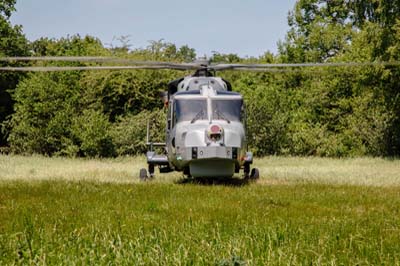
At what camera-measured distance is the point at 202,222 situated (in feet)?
20.1

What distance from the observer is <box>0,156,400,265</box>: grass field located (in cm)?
382

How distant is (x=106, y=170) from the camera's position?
19250mm

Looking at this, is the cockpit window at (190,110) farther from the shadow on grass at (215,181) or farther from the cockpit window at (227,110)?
the shadow on grass at (215,181)

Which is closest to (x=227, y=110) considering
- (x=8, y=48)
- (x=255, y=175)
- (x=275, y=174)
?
(x=255, y=175)

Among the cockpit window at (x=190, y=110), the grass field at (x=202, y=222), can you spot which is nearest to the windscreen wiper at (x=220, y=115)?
the cockpit window at (x=190, y=110)

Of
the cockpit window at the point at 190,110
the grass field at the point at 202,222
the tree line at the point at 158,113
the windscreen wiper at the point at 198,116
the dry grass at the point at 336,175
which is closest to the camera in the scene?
the grass field at the point at 202,222

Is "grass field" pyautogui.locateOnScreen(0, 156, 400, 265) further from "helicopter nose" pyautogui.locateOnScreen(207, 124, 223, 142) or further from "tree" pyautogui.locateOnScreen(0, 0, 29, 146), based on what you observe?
"tree" pyautogui.locateOnScreen(0, 0, 29, 146)

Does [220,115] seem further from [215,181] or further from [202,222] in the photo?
[202,222]

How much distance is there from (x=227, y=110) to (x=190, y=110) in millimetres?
1001

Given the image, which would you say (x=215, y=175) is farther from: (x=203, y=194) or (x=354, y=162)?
(x=354, y=162)

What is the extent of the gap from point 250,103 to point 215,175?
15.3 meters

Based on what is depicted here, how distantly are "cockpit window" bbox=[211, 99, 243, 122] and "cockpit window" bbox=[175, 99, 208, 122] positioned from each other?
27 centimetres

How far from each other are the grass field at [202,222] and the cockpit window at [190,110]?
230cm

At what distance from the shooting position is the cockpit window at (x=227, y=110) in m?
15.0
